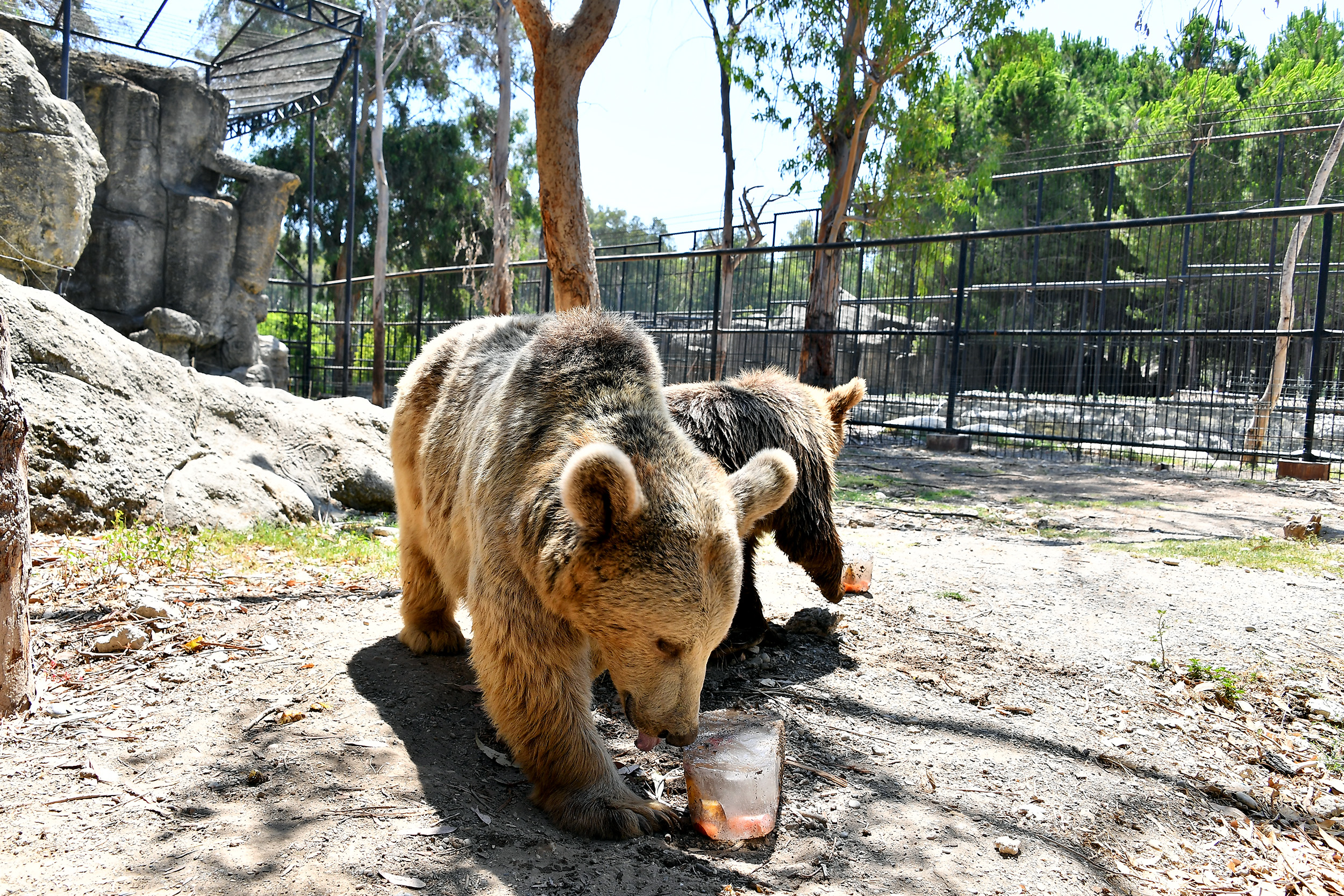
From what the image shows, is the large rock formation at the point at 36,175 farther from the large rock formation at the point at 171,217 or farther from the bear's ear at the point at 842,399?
the bear's ear at the point at 842,399

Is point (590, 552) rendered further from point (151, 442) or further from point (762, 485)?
point (151, 442)

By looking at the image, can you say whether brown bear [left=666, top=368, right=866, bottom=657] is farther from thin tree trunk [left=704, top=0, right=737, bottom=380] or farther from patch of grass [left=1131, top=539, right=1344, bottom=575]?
thin tree trunk [left=704, top=0, right=737, bottom=380]

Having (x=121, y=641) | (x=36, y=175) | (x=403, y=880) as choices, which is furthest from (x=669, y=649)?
(x=36, y=175)

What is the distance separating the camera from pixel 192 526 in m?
5.53

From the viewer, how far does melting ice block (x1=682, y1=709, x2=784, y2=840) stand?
2691 mm

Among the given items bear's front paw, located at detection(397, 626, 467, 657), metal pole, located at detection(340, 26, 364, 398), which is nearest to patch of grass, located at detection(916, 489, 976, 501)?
bear's front paw, located at detection(397, 626, 467, 657)

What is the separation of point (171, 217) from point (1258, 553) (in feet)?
50.6

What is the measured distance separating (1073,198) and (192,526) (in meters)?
27.7

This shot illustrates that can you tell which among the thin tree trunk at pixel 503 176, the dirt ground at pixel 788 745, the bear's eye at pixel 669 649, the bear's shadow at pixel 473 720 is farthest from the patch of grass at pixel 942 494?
the thin tree trunk at pixel 503 176

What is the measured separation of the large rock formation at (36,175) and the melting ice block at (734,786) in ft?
26.4

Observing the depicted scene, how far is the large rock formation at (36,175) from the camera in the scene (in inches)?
324

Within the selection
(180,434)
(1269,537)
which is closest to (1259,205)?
(1269,537)

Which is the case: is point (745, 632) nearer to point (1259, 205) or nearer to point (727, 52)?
point (727, 52)

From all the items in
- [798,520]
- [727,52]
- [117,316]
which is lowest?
[798,520]
